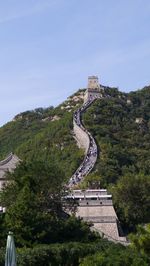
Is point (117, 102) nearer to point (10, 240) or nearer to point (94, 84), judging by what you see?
point (94, 84)

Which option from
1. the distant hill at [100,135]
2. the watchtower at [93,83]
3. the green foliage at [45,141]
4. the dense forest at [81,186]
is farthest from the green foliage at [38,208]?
the watchtower at [93,83]

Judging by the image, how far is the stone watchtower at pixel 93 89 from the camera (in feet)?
315

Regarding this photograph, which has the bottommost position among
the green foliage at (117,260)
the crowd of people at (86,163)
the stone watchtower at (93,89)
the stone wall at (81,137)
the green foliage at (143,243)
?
the green foliage at (117,260)

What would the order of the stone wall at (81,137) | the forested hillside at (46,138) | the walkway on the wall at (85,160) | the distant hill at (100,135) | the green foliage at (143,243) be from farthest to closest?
the stone wall at (81,137) < the forested hillside at (46,138) < the distant hill at (100,135) < the walkway on the wall at (85,160) < the green foliage at (143,243)

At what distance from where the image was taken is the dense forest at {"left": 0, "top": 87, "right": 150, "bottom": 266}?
29.3 m

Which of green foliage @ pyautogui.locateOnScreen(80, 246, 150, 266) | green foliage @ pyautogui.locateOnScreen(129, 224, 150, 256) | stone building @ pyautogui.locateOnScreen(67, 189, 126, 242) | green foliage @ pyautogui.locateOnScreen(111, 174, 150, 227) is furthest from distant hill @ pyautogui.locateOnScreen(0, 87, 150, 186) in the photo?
green foliage @ pyautogui.locateOnScreen(80, 246, 150, 266)

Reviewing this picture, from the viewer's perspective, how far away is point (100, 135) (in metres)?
74.8

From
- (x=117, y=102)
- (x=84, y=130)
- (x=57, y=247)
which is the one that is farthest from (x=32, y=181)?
(x=117, y=102)

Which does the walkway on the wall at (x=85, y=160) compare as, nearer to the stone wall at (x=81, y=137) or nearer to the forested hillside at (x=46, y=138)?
the stone wall at (x=81, y=137)

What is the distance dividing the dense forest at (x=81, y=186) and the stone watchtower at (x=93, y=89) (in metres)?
2.63

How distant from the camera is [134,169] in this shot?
66125 millimetres

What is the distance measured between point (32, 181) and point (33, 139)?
44.1m

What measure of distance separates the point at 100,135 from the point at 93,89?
84.8 feet

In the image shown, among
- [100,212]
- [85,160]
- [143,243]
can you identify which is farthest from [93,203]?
[85,160]
